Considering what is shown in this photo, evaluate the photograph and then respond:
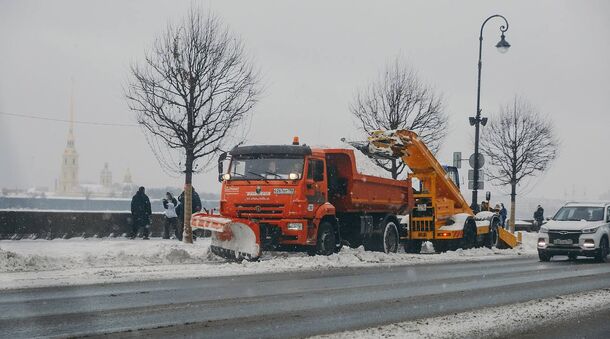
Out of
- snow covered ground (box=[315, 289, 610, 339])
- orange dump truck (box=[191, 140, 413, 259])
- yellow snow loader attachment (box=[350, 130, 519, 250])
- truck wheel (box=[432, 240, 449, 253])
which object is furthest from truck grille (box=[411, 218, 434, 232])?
snow covered ground (box=[315, 289, 610, 339])

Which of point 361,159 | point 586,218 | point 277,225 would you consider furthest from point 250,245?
point 586,218

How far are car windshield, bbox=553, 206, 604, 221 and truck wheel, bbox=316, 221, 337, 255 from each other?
7098mm

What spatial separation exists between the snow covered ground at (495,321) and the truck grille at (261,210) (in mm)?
8437

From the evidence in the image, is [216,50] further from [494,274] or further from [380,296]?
[380,296]

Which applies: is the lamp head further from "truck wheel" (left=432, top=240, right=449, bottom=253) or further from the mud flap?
the mud flap

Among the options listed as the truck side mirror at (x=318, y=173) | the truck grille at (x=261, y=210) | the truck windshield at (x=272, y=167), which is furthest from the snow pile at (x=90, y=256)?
the truck side mirror at (x=318, y=173)

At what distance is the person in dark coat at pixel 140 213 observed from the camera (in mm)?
26734

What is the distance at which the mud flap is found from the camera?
1812 cm

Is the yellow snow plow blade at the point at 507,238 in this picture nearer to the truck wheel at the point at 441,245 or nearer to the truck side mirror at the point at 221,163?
the truck wheel at the point at 441,245

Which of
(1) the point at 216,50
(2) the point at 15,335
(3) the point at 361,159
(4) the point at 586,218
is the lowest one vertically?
(2) the point at 15,335

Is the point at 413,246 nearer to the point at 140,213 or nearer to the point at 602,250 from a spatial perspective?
the point at 602,250

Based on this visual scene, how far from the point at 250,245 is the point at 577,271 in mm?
7581

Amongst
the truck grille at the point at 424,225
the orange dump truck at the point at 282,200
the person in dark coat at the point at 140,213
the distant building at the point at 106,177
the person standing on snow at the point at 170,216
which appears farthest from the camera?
the distant building at the point at 106,177

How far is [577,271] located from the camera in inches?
720
